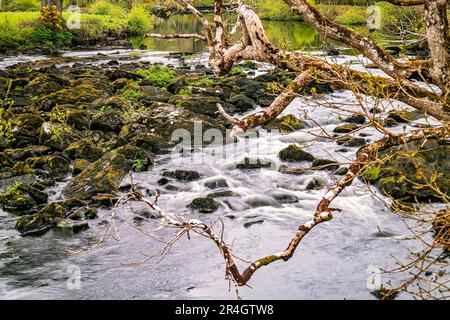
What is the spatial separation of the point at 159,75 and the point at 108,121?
7547 millimetres

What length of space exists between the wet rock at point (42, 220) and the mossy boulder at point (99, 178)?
0.83 metres

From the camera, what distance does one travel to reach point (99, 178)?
11.9 m

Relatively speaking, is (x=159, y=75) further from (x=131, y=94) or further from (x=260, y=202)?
(x=260, y=202)

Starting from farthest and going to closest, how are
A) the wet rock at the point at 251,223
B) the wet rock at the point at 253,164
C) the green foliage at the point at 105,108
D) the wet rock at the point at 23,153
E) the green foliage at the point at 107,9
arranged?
the green foliage at the point at 107,9, the green foliage at the point at 105,108, the wet rock at the point at 253,164, the wet rock at the point at 23,153, the wet rock at the point at 251,223

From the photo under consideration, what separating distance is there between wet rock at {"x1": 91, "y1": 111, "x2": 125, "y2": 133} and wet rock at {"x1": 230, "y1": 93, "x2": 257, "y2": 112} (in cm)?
485

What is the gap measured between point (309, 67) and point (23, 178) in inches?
331

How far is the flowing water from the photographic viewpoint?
27.6ft

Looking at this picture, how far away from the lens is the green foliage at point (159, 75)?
22.3 meters

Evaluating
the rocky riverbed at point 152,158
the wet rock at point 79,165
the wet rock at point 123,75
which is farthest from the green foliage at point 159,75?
Answer: the wet rock at point 79,165

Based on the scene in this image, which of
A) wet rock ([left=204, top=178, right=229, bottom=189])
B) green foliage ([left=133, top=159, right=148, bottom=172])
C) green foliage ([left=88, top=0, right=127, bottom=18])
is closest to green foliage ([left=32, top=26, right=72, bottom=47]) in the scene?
green foliage ([left=88, top=0, right=127, bottom=18])

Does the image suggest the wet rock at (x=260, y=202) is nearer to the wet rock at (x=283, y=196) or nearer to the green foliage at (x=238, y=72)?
the wet rock at (x=283, y=196)

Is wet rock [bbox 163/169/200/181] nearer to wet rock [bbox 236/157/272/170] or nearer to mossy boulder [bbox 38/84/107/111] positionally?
wet rock [bbox 236/157/272/170]

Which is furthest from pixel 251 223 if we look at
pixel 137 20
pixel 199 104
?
pixel 137 20
